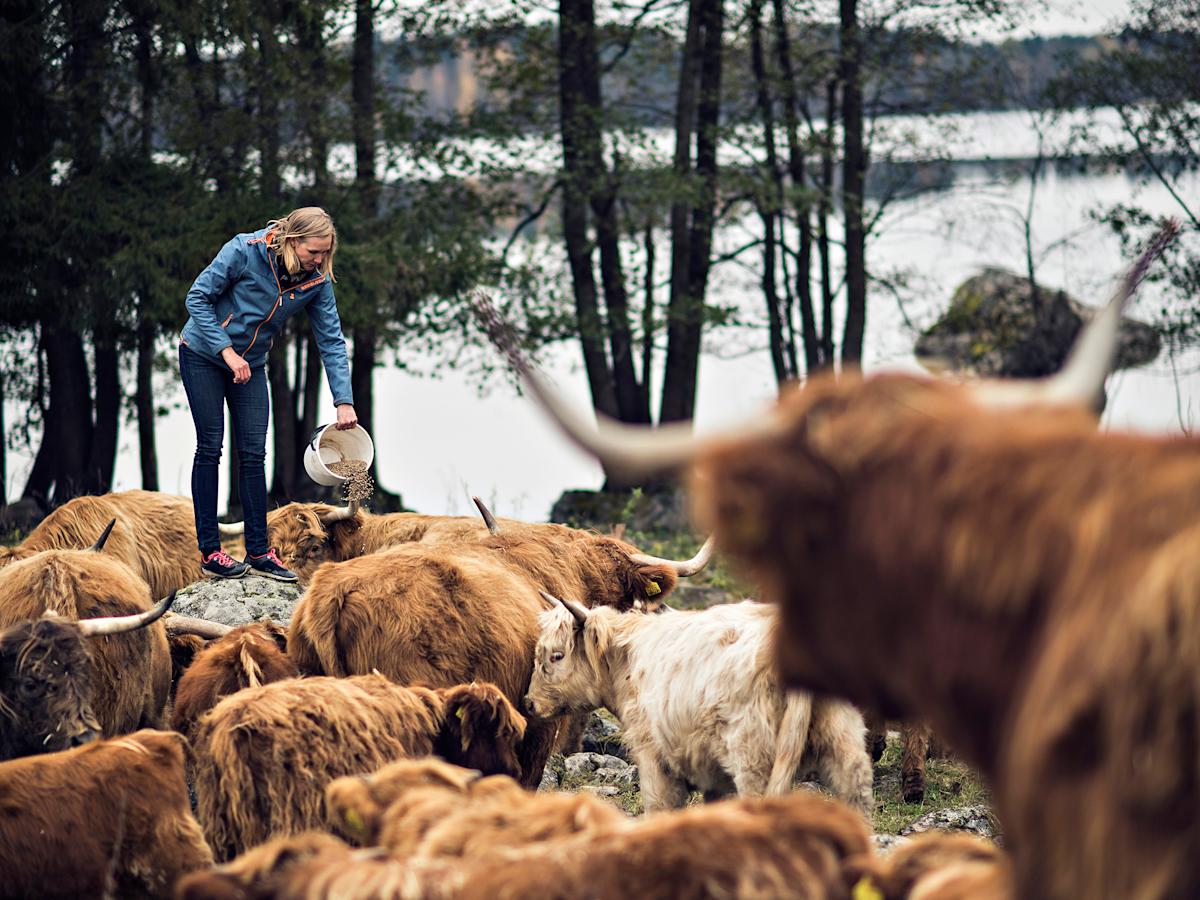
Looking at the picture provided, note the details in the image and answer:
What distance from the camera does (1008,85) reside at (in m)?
28.3

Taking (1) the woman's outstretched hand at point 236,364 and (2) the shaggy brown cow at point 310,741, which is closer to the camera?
(2) the shaggy brown cow at point 310,741

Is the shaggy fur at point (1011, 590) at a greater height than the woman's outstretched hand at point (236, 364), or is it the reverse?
the woman's outstretched hand at point (236, 364)

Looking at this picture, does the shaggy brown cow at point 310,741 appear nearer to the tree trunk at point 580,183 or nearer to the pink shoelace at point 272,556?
the pink shoelace at point 272,556

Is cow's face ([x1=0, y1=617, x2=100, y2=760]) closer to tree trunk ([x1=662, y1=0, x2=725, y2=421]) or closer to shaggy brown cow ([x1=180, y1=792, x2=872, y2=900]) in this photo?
shaggy brown cow ([x1=180, y1=792, x2=872, y2=900])

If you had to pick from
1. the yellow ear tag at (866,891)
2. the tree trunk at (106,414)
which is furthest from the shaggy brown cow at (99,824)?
the tree trunk at (106,414)

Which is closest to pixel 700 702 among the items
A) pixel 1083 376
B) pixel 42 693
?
pixel 42 693

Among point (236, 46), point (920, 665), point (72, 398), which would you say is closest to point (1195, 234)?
point (236, 46)

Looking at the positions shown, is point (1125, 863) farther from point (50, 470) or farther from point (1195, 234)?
point (1195, 234)

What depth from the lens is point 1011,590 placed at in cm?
240

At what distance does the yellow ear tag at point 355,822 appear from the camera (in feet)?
12.8

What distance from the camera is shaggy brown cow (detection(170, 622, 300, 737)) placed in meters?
6.66

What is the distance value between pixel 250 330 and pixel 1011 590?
6849 mm

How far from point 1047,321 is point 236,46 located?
15.5 m

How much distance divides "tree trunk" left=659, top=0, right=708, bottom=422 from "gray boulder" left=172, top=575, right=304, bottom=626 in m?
14.1
